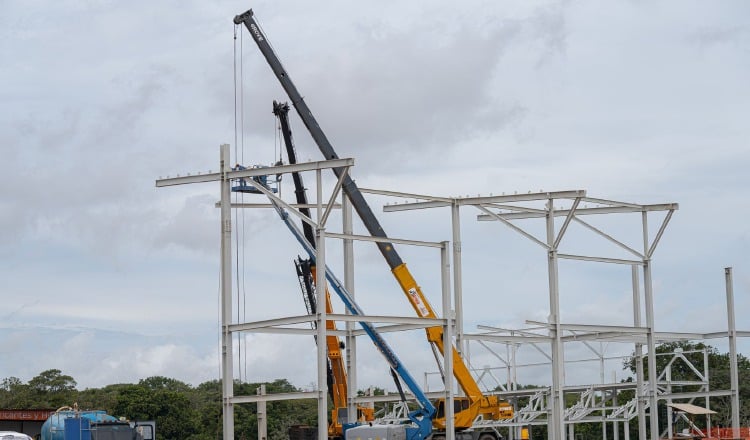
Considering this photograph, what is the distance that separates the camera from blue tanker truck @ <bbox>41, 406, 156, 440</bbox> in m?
40.2

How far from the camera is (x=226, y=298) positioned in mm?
42594

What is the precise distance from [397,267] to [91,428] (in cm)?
1410

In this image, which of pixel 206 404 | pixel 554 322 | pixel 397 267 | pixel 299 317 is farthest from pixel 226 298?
pixel 206 404

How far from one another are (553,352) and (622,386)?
9.62 metres

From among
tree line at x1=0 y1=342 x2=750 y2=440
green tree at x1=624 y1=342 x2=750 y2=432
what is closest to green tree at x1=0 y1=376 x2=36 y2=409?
tree line at x1=0 y1=342 x2=750 y2=440

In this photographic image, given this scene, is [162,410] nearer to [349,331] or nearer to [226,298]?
[349,331]

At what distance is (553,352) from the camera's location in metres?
47.8

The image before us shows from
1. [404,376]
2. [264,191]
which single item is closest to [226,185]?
[264,191]

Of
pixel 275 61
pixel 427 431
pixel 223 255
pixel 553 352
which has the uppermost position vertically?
pixel 275 61

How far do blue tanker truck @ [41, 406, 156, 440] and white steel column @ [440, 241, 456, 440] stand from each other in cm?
1058

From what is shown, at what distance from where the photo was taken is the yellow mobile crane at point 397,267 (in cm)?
4797

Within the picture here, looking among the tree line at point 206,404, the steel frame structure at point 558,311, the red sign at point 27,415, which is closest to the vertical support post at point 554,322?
the steel frame structure at point 558,311

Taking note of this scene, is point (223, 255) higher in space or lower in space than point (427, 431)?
higher

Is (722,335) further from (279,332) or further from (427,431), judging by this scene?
(279,332)
